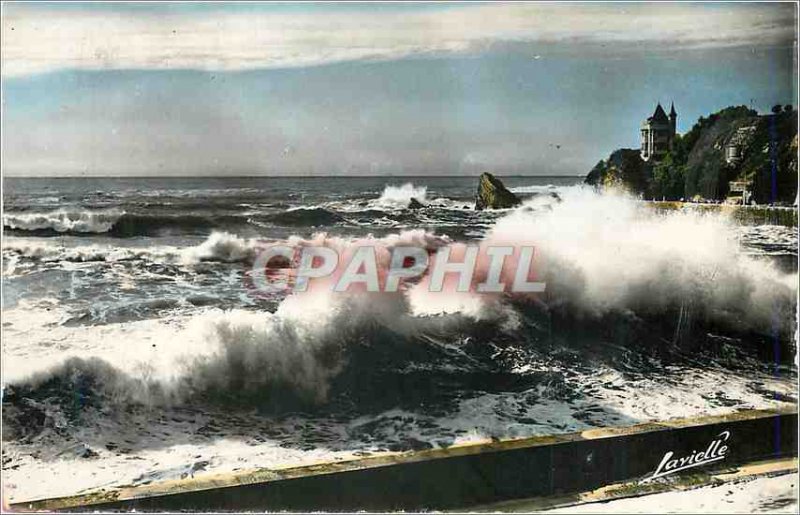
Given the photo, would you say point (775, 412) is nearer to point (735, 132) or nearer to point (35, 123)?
point (735, 132)

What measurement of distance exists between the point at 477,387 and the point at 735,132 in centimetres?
124

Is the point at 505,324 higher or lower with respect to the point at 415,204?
lower

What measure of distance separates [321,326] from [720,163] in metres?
1.48

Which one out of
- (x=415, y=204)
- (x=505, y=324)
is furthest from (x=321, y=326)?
(x=505, y=324)

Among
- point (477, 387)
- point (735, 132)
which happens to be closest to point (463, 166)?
point (477, 387)

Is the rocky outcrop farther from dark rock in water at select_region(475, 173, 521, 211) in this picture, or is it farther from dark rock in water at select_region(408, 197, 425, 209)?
dark rock in water at select_region(408, 197, 425, 209)

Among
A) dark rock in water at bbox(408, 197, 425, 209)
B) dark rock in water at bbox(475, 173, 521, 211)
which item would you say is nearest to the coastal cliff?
dark rock in water at bbox(475, 173, 521, 211)

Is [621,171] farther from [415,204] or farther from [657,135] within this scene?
[415,204]

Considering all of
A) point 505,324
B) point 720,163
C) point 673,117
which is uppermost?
point 673,117

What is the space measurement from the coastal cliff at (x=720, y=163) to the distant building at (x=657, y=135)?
2cm

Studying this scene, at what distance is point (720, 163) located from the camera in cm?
290

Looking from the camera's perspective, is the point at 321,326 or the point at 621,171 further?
the point at 621,171

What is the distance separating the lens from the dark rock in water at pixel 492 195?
111 inches

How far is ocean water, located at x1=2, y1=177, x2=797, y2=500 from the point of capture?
2711 mm
